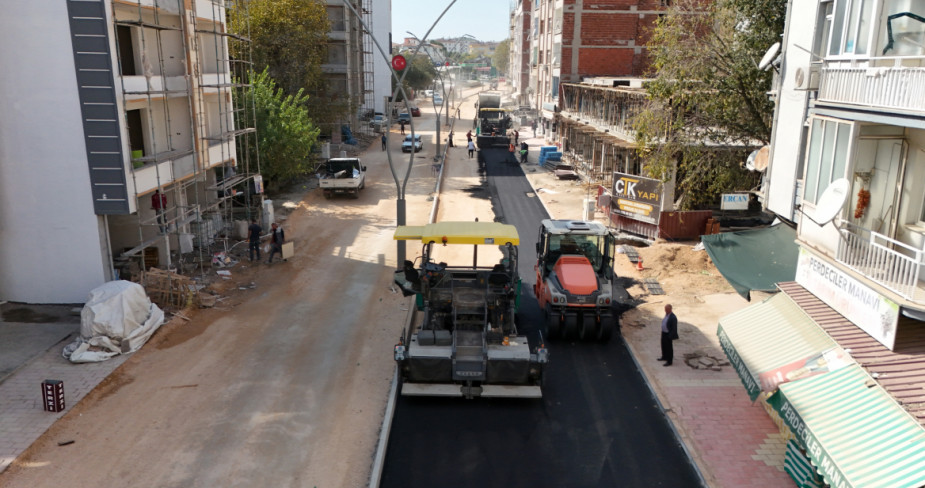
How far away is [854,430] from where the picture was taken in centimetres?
859

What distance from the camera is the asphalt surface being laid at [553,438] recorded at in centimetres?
1078

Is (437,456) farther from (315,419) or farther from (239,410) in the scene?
(239,410)

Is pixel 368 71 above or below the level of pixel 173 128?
above

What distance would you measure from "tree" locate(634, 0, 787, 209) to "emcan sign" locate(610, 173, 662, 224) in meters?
0.53

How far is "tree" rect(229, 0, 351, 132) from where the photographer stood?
40.1 meters

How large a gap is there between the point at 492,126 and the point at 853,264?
48479 mm

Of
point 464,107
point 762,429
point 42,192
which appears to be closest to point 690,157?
point 762,429

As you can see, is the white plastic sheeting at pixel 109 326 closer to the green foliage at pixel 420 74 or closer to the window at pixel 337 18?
the window at pixel 337 18

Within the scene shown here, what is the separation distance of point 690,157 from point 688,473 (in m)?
14.7

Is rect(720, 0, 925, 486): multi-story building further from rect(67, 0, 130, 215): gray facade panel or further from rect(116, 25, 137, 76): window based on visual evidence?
rect(116, 25, 137, 76): window

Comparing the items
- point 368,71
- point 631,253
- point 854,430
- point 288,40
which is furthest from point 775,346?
point 368,71

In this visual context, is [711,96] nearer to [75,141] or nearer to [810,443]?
[810,443]

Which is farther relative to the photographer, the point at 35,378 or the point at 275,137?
the point at 275,137

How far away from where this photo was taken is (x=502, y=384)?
13.2m
